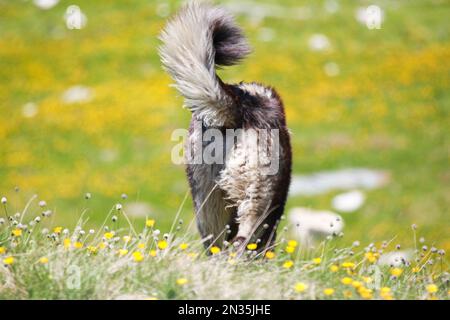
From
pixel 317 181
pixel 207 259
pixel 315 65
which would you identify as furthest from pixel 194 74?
pixel 315 65

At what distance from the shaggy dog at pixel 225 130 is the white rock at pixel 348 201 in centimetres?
1627

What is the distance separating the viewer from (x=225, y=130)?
589 cm

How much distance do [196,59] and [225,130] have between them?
0.66 metres

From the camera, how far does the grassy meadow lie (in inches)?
900

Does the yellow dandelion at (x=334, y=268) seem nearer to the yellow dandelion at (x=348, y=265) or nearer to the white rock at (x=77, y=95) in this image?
the yellow dandelion at (x=348, y=265)

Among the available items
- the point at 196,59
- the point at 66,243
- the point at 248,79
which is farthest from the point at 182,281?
the point at 248,79

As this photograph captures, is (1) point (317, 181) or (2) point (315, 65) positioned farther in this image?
(2) point (315, 65)

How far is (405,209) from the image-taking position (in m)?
22.1

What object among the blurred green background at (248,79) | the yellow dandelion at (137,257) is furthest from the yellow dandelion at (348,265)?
the blurred green background at (248,79)

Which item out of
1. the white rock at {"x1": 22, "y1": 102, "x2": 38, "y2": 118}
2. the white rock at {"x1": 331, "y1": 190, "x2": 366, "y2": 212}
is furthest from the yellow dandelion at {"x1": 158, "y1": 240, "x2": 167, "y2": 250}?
the white rock at {"x1": 22, "y1": 102, "x2": 38, "y2": 118}

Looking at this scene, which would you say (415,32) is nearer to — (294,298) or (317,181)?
(317,181)

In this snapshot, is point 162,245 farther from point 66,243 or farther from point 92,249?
point 66,243

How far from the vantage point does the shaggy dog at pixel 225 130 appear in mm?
5730

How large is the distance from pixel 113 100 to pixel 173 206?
9238 millimetres
